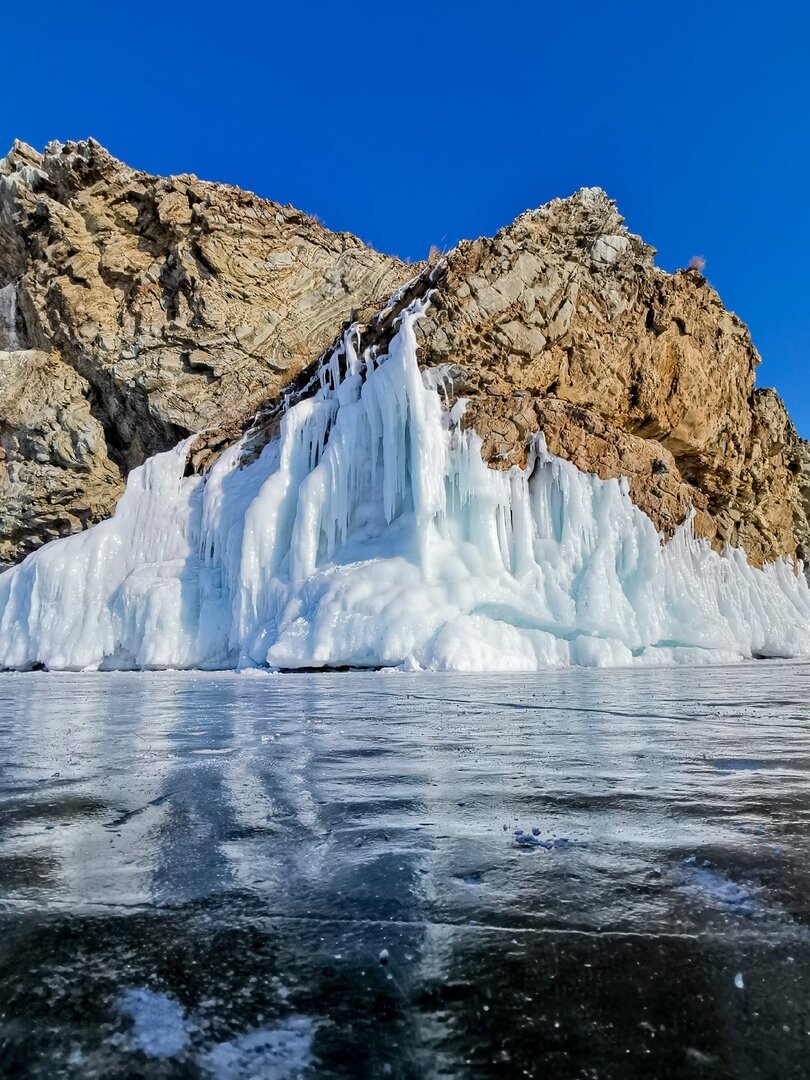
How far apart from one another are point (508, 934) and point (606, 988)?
0.57ft

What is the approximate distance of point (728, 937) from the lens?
876 mm

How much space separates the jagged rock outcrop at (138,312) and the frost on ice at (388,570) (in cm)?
468

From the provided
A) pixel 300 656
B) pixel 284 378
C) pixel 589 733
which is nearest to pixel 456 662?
pixel 300 656

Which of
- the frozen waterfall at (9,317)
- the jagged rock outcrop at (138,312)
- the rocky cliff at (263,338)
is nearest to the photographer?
the rocky cliff at (263,338)

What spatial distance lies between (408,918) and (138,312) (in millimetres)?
21148

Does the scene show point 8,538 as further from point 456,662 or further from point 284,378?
point 456,662

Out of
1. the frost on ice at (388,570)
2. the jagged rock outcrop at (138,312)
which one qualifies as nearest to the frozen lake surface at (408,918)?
the frost on ice at (388,570)

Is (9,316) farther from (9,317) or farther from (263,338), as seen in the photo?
(263,338)

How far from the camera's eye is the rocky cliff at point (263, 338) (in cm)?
1416

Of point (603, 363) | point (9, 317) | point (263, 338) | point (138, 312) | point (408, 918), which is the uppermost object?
point (9, 317)

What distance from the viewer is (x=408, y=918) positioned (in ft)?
3.13

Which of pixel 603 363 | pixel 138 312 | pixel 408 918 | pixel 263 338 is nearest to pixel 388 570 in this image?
pixel 603 363

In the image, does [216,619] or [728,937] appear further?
[216,619]

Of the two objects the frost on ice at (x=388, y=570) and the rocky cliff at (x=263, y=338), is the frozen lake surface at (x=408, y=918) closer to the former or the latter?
the frost on ice at (x=388, y=570)
